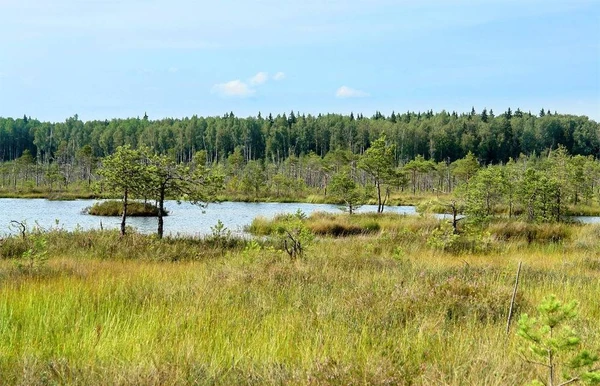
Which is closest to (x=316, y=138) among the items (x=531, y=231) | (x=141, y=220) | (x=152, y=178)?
(x=141, y=220)

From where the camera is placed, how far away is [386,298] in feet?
21.5

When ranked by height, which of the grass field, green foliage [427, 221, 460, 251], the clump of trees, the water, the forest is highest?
the forest

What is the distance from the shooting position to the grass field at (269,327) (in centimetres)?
381

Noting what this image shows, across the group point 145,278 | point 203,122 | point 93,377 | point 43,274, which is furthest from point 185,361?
point 203,122

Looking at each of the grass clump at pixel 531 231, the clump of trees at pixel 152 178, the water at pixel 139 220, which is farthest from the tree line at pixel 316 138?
the clump of trees at pixel 152 178

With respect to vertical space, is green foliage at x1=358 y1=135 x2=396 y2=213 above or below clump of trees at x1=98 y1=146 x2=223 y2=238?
above

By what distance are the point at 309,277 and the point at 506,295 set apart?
3.06m

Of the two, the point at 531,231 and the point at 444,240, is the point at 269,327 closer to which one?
the point at 444,240

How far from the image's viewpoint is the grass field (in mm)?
3811

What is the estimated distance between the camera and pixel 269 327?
16.8 feet

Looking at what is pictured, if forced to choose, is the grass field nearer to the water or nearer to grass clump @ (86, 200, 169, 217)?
the water

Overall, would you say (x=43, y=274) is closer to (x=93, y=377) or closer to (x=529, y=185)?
(x=93, y=377)

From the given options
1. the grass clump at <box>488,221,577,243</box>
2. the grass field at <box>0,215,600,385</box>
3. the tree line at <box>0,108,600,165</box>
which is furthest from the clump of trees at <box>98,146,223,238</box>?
the tree line at <box>0,108,600,165</box>

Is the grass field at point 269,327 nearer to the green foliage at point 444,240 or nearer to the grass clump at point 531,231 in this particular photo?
the green foliage at point 444,240
